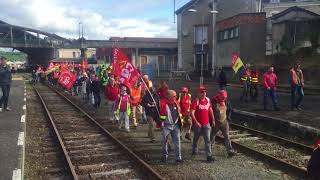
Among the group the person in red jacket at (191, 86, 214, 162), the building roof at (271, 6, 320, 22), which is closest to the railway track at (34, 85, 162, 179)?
the person in red jacket at (191, 86, 214, 162)

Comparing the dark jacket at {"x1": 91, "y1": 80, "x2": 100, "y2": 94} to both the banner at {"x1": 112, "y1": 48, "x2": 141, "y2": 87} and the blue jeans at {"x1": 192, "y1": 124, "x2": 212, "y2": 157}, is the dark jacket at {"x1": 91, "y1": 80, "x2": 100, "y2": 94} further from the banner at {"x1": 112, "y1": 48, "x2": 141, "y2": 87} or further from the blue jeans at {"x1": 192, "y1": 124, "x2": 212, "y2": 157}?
the blue jeans at {"x1": 192, "y1": 124, "x2": 212, "y2": 157}

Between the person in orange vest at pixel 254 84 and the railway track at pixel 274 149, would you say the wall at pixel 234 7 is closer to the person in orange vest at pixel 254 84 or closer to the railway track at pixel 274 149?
the person in orange vest at pixel 254 84

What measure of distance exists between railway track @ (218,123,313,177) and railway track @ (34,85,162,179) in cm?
275

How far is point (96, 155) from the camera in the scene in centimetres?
1138

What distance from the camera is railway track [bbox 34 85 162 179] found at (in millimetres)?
9539

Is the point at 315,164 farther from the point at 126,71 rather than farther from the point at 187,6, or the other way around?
the point at 187,6

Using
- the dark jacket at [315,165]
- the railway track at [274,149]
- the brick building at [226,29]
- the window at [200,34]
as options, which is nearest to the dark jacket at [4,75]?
the railway track at [274,149]

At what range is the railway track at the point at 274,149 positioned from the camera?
10016 mm

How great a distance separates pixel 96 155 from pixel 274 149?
4.43 m

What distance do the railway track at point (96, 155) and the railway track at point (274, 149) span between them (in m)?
2.75

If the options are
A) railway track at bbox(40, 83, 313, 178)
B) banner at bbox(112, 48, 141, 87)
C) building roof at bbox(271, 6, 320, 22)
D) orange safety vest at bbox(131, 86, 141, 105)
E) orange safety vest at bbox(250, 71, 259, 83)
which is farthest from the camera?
building roof at bbox(271, 6, 320, 22)

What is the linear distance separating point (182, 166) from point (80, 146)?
355cm

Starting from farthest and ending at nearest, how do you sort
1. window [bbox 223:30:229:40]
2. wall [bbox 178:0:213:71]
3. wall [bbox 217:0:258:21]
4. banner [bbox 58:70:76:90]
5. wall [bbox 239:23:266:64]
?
wall [bbox 178:0:213:71] < wall [bbox 217:0:258:21] < window [bbox 223:30:229:40] < wall [bbox 239:23:266:64] < banner [bbox 58:70:76:90]

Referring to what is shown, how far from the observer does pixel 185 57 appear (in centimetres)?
6075
